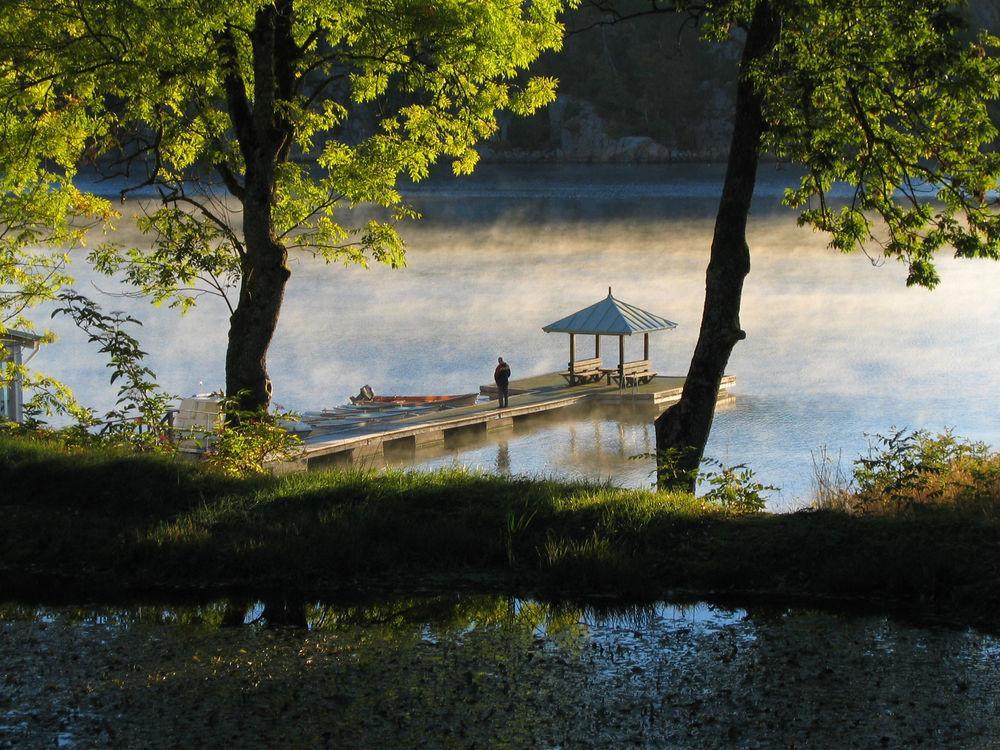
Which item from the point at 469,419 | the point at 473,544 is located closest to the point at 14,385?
the point at 469,419

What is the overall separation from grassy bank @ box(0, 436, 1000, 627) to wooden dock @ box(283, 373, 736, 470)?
16572mm

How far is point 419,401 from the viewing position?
42.3 metres

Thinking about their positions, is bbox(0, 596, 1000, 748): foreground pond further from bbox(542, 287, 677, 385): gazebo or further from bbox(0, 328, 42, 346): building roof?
bbox(542, 287, 677, 385): gazebo

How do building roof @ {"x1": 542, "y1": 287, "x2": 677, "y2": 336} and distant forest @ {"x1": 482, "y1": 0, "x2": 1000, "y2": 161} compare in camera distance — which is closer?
building roof @ {"x1": 542, "y1": 287, "x2": 677, "y2": 336}

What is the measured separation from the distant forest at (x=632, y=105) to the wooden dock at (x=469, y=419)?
344 ft

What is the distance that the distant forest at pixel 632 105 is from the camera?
5842 inches

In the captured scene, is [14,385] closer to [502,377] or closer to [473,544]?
[502,377]

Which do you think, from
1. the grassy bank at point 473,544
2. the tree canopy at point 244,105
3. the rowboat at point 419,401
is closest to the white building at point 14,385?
the tree canopy at point 244,105

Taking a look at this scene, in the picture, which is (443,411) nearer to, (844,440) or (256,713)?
(844,440)

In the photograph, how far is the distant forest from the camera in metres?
148

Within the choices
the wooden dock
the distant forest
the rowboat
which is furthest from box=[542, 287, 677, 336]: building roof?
the distant forest

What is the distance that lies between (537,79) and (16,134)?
22.8ft

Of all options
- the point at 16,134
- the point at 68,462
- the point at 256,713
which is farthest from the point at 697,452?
the point at 16,134

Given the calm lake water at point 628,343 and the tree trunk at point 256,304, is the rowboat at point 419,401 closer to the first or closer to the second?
the calm lake water at point 628,343
